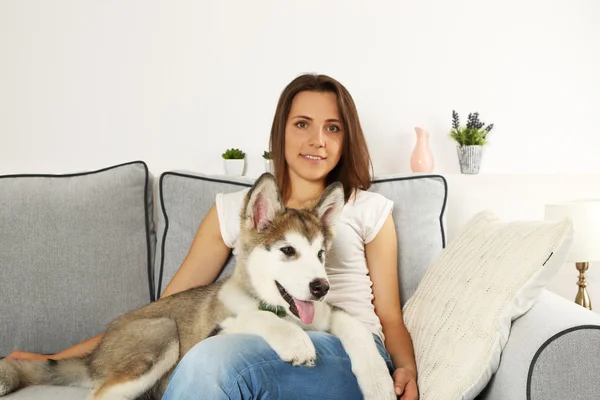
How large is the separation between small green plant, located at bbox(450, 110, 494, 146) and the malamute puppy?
1.23 meters

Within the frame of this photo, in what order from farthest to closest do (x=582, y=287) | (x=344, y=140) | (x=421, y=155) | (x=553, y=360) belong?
(x=421, y=155) → (x=582, y=287) → (x=344, y=140) → (x=553, y=360)

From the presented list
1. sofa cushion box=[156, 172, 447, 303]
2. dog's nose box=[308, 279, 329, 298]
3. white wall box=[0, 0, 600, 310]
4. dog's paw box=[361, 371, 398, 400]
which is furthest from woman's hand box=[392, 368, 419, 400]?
white wall box=[0, 0, 600, 310]

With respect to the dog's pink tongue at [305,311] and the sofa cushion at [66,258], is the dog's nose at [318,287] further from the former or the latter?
the sofa cushion at [66,258]

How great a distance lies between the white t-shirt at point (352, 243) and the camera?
1.76 metres

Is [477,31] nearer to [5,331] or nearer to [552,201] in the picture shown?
[552,201]

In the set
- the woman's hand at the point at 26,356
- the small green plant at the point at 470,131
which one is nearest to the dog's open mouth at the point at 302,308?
the woman's hand at the point at 26,356

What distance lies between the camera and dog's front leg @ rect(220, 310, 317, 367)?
124 centimetres

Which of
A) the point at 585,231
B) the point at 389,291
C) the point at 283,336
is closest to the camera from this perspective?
the point at 283,336

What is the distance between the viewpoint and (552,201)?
256cm

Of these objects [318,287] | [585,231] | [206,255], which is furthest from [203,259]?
[585,231]

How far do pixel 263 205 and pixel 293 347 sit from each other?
43 centimetres

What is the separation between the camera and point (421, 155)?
8.41 feet

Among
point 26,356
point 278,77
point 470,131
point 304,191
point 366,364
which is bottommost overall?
point 26,356

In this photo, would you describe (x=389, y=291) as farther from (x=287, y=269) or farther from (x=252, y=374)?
(x=252, y=374)
